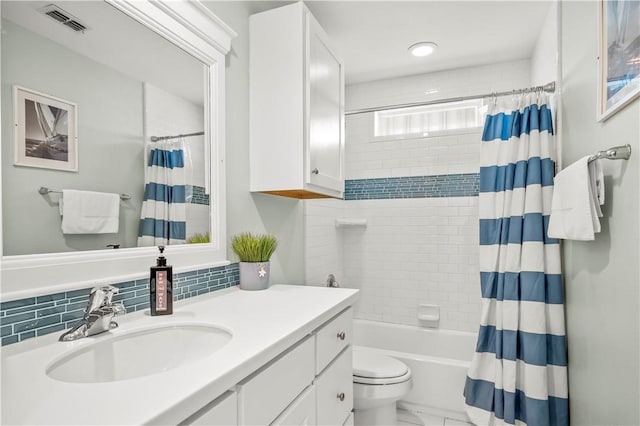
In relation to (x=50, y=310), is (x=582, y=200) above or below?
above

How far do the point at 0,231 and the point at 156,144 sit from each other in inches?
21.5

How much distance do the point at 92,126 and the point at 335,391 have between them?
1229mm

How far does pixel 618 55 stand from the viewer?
3.75ft

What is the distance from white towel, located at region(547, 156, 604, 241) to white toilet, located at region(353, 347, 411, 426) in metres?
1.16

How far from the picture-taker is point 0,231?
2.66 feet

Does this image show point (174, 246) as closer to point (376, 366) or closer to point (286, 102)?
point (286, 102)

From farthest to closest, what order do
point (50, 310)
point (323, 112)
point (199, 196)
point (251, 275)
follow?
point (323, 112), point (251, 275), point (199, 196), point (50, 310)

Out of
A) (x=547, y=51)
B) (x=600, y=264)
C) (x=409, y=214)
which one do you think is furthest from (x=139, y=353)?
(x=547, y=51)

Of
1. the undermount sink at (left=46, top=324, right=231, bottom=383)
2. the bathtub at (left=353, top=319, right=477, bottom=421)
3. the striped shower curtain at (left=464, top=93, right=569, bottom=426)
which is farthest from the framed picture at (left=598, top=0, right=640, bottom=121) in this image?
the bathtub at (left=353, top=319, right=477, bottom=421)

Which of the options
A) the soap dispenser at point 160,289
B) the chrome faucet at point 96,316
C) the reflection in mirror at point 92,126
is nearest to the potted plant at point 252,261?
the reflection in mirror at point 92,126

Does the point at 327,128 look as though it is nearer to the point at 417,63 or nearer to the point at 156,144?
the point at 156,144

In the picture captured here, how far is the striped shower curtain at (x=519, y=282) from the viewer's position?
1.86 meters

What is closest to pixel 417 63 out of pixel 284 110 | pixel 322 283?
pixel 284 110

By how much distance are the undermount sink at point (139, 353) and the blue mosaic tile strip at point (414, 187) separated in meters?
2.27
